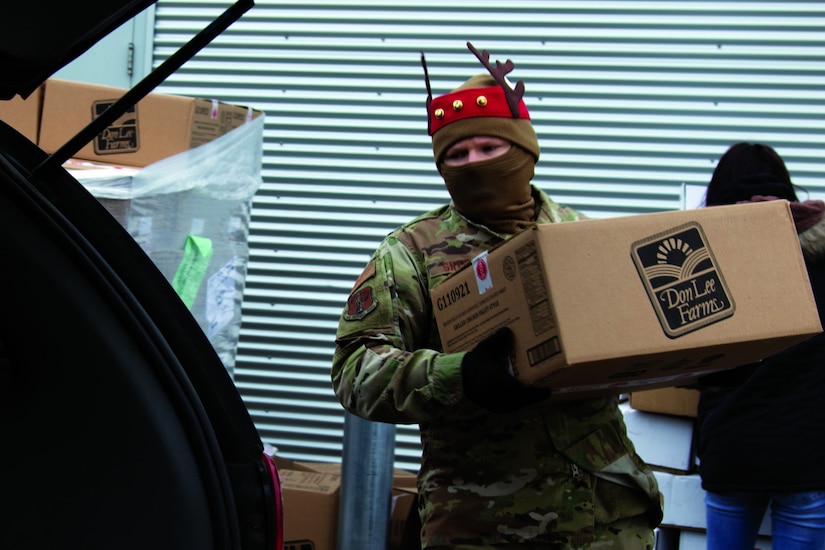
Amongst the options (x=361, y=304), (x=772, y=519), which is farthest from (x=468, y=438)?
(x=772, y=519)

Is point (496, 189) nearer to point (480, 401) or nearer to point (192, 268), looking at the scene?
point (480, 401)

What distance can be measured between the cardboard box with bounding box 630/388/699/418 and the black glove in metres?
2.07

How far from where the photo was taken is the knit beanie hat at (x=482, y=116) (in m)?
2.25

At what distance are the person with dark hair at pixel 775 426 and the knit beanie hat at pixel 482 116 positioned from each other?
3.62 ft

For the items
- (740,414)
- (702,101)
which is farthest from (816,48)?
(740,414)

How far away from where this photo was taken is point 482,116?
7.39 ft

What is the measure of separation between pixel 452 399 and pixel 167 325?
2.14 feet

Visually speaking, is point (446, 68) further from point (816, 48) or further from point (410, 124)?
point (816, 48)

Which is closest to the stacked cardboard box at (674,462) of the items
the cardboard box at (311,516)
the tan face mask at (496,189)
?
the cardboard box at (311,516)

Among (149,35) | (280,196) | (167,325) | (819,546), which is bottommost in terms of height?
(819,546)

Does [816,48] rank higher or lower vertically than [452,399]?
higher

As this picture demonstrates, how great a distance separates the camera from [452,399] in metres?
1.88

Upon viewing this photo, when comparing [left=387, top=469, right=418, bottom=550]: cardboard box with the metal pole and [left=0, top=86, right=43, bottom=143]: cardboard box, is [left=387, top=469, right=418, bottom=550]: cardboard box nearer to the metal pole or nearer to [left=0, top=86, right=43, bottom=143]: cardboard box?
the metal pole

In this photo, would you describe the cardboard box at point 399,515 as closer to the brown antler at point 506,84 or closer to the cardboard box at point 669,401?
the cardboard box at point 669,401
